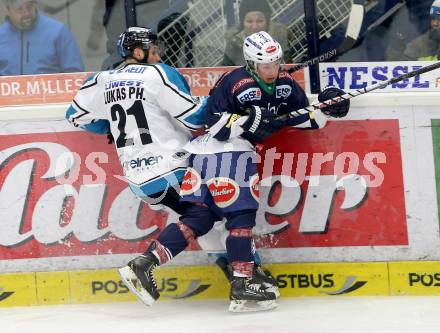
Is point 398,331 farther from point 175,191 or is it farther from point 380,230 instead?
point 175,191

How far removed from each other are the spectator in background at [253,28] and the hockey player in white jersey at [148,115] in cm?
44

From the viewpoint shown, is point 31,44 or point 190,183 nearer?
point 190,183

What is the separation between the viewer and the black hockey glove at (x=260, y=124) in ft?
15.9

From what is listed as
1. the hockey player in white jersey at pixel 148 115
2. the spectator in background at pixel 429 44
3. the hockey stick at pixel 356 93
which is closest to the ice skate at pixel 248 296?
the hockey player in white jersey at pixel 148 115

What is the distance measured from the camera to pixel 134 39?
5.09m

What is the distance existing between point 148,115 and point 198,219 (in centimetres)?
51

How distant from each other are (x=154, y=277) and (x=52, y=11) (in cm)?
137

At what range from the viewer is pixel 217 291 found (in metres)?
5.25

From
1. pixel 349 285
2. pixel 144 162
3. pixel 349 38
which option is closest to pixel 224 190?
pixel 144 162

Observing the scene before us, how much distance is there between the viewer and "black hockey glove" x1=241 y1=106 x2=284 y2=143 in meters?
4.86

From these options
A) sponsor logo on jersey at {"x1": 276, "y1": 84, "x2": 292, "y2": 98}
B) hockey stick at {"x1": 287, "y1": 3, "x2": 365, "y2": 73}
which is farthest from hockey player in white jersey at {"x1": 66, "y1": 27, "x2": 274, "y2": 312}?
hockey stick at {"x1": 287, "y1": 3, "x2": 365, "y2": 73}

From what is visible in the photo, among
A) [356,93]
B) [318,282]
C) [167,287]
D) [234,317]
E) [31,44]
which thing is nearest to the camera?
[234,317]

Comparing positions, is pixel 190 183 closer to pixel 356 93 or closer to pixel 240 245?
pixel 240 245

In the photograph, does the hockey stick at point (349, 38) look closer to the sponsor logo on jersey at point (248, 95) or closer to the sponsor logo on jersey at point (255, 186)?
the sponsor logo on jersey at point (248, 95)
